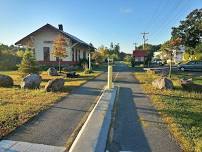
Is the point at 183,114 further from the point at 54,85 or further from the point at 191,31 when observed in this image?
the point at 191,31

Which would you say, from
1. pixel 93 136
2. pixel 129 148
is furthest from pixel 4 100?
pixel 129 148

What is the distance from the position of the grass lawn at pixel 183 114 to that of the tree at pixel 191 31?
46.8 meters

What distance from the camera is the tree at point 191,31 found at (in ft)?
191

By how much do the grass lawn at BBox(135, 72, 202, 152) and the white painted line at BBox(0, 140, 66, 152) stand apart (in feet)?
9.56

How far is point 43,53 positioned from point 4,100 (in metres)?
26.6

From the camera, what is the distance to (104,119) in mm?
8461

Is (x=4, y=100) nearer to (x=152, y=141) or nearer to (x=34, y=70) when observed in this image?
(x=152, y=141)

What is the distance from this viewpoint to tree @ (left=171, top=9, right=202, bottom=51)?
5834 cm

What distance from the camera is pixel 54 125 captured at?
7848mm

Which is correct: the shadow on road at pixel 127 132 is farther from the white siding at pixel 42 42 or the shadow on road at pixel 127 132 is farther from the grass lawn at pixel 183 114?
the white siding at pixel 42 42

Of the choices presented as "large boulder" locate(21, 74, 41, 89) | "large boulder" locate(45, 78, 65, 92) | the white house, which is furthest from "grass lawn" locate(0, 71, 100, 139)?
the white house

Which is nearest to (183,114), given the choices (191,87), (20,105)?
(20,105)

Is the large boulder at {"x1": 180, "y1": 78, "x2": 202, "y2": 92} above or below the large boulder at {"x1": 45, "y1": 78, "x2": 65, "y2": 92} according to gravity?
below

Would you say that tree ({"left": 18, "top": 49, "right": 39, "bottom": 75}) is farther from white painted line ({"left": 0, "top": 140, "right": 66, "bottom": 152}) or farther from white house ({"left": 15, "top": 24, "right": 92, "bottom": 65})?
white painted line ({"left": 0, "top": 140, "right": 66, "bottom": 152})
